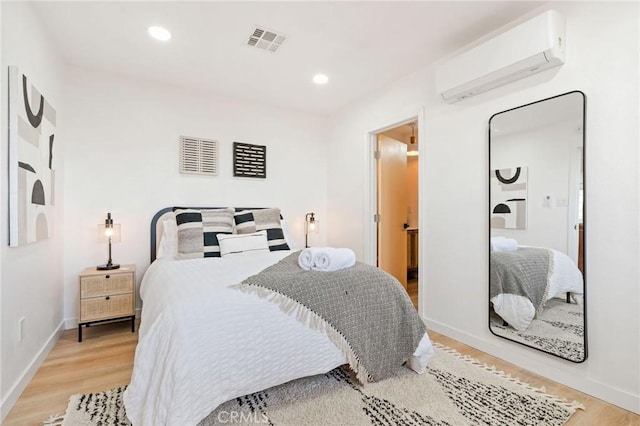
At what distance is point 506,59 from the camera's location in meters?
2.19

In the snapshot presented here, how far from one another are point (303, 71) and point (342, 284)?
2.19 m

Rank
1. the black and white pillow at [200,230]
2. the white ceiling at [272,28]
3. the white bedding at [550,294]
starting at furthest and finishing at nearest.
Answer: the black and white pillow at [200,230], the white ceiling at [272,28], the white bedding at [550,294]

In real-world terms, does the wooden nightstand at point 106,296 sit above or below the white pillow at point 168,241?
below

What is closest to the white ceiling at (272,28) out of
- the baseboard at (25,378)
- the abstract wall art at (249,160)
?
the abstract wall art at (249,160)

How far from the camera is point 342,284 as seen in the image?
194 cm

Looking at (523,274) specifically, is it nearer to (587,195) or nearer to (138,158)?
(587,195)

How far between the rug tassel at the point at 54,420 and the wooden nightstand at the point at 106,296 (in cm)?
116

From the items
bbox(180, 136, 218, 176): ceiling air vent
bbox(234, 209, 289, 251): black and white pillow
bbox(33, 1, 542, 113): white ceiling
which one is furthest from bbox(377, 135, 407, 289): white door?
bbox(180, 136, 218, 176): ceiling air vent

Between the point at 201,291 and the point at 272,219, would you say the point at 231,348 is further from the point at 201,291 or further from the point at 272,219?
the point at 272,219

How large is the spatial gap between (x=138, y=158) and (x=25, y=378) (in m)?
2.07

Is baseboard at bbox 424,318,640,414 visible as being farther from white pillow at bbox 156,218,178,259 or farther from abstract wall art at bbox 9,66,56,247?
abstract wall art at bbox 9,66,56,247

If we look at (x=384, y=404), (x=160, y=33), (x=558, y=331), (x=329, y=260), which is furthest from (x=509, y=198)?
(x=160, y=33)

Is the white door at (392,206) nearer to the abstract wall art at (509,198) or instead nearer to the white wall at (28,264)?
the abstract wall art at (509,198)

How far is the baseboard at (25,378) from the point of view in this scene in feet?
5.60
